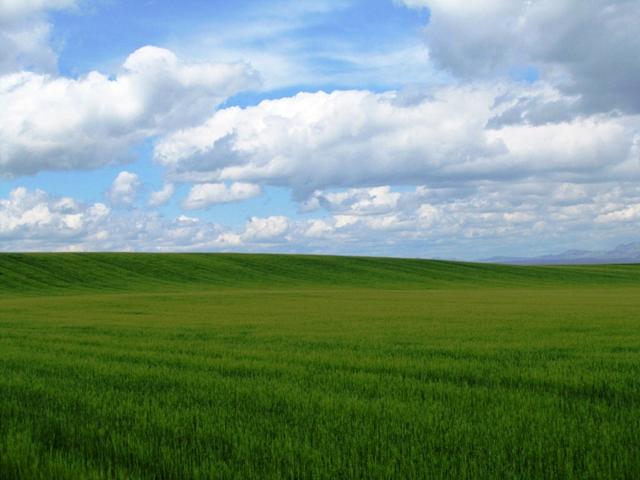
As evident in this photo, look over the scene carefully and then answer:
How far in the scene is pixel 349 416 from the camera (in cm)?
813

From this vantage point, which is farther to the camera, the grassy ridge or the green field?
the grassy ridge

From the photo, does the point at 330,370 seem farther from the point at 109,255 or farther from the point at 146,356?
the point at 109,255

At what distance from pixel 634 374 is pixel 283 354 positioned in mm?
7410

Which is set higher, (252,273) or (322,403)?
(322,403)

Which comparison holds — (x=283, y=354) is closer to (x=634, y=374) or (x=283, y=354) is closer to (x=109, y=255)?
(x=634, y=374)

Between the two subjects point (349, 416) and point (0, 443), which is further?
point (349, 416)

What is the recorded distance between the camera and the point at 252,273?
9206 cm

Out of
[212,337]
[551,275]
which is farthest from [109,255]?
[212,337]

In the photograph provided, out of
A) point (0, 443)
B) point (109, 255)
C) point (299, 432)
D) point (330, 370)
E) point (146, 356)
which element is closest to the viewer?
point (0, 443)

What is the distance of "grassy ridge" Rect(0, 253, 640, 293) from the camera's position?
7756 centimetres

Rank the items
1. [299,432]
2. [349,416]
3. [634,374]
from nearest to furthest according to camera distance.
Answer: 1. [299,432]
2. [349,416]
3. [634,374]

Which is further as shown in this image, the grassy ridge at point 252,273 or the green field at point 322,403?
the grassy ridge at point 252,273

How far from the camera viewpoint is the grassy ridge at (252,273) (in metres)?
77.6

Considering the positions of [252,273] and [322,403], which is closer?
[322,403]
